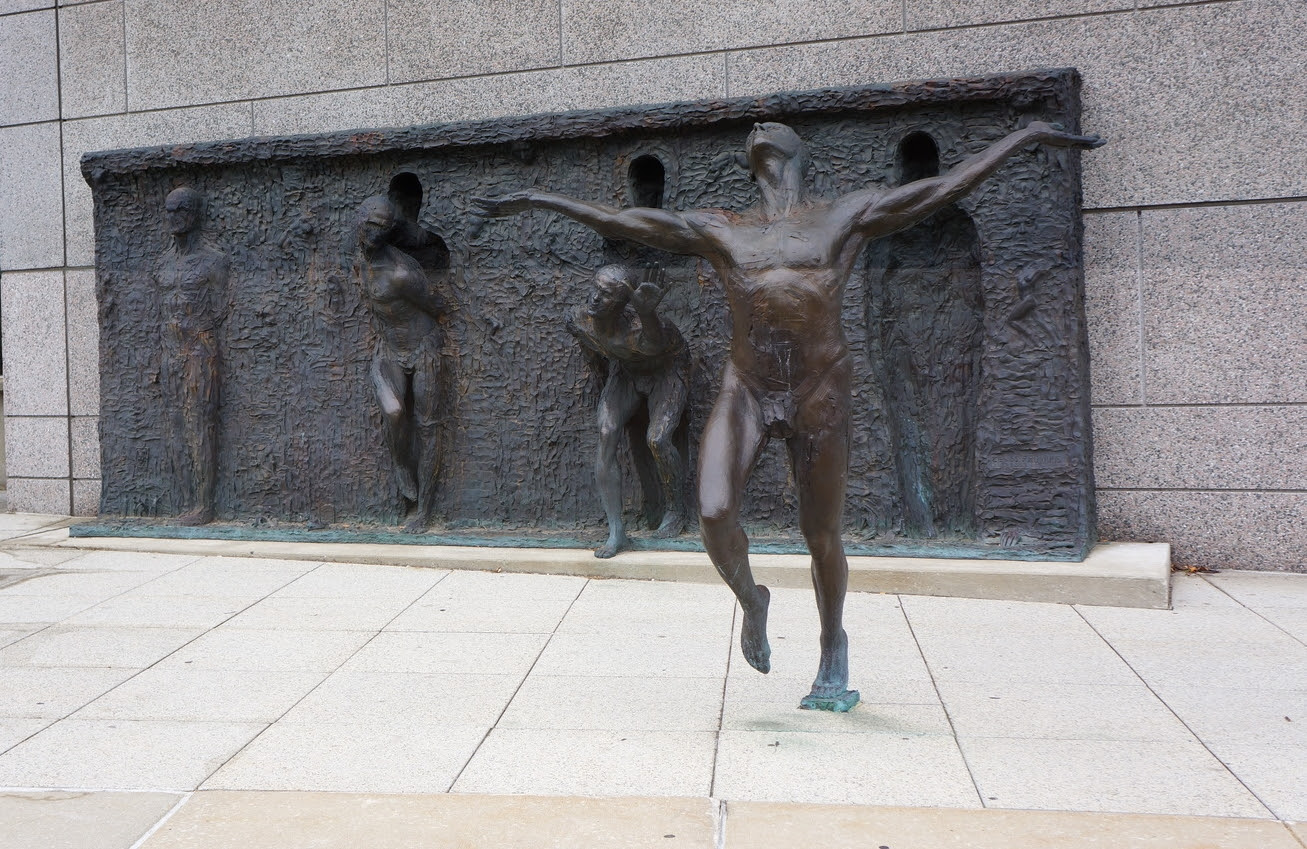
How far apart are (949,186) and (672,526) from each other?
3.53 m

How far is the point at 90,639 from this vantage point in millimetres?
5594

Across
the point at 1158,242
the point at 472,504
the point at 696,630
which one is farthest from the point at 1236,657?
the point at 472,504

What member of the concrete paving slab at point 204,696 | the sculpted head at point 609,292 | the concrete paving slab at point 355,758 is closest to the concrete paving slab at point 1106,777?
the concrete paving slab at point 355,758

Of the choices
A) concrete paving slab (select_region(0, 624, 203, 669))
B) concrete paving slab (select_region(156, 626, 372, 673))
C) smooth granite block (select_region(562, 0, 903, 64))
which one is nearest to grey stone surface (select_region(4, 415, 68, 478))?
concrete paving slab (select_region(0, 624, 203, 669))

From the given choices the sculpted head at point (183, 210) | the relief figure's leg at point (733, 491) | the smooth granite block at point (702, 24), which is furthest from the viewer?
the sculpted head at point (183, 210)

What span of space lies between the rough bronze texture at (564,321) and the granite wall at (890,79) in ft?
2.43

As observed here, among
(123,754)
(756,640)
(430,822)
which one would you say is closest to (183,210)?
(123,754)

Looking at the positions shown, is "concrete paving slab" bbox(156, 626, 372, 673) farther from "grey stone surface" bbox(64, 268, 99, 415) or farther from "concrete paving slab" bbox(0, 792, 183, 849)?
"grey stone surface" bbox(64, 268, 99, 415)

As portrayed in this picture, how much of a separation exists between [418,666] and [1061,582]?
346 cm

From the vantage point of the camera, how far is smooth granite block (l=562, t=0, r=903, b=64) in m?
7.82

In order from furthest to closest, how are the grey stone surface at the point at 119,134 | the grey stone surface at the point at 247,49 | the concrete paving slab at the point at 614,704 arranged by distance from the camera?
the grey stone surface at the point at 119,134 → the grey stone surface at the point at 247,49 → the concrete paving slab at the point at 614,704

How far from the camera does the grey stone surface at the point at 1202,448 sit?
23.4 feet

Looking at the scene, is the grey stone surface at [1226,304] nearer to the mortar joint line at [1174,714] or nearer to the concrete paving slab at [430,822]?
the mortar joint line at [1174,714]

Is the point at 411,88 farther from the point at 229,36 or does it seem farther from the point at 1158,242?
the point at 1158,242
